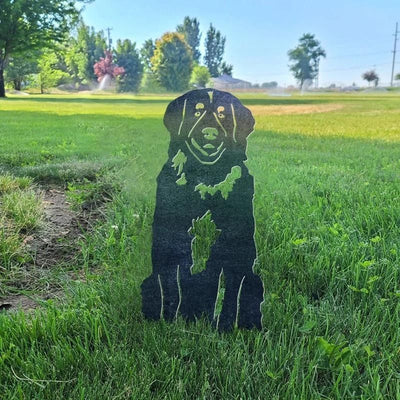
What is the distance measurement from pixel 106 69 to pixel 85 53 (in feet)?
2.80

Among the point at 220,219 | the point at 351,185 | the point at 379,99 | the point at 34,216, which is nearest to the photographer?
the point at 220,219

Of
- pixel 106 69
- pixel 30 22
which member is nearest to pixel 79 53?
pixel 106 69

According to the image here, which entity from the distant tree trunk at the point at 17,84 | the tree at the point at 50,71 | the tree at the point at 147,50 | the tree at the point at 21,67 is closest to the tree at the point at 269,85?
the tree at the point at 147,50

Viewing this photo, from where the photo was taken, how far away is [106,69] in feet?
12.8

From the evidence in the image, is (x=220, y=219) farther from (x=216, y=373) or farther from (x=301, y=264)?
(x=301, y=264)

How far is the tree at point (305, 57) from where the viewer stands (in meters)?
3.81

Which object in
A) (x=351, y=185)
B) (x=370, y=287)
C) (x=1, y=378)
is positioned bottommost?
(x=1, y=378)

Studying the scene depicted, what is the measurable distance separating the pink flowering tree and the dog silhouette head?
2.99m

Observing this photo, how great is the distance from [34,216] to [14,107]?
21.1 feet

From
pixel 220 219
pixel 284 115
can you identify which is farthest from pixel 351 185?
pixel 284 115

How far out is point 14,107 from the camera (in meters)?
7.63

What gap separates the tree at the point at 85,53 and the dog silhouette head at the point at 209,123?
347cm

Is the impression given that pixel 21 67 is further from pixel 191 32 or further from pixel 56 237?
pixel 56 237

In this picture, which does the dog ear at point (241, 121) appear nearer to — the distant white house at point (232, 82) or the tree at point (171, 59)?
the distant white house at point (232, 82)
